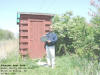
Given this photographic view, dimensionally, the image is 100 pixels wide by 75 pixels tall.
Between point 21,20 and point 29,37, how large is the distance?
3.29ft

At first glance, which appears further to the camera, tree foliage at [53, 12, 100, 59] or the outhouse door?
the outhouse door

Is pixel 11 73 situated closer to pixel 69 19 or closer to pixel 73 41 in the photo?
pixel 73 41

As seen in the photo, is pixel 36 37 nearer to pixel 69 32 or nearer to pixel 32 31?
pixel 32 31

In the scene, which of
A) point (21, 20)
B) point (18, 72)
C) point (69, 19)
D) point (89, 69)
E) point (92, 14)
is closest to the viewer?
point (89, 69)

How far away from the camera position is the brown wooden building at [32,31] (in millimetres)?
11836

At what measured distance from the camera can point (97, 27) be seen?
824 centimetres

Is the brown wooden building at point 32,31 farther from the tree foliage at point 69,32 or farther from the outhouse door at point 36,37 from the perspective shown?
the tree foliage at point 69,32

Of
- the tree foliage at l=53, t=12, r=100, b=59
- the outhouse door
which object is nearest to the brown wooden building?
the outhouse door

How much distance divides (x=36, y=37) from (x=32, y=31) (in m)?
0.40

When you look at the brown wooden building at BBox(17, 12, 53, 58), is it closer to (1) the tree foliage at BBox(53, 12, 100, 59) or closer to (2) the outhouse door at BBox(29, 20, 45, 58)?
(2) the outhouse door at BBox(29, 20, 45, 58)

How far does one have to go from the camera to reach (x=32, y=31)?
12.0 metres

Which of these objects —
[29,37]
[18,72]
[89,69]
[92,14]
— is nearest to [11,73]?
[18,72]

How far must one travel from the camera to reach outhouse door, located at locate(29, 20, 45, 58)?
1198 centimetres

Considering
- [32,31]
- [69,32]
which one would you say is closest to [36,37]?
[32,31]
